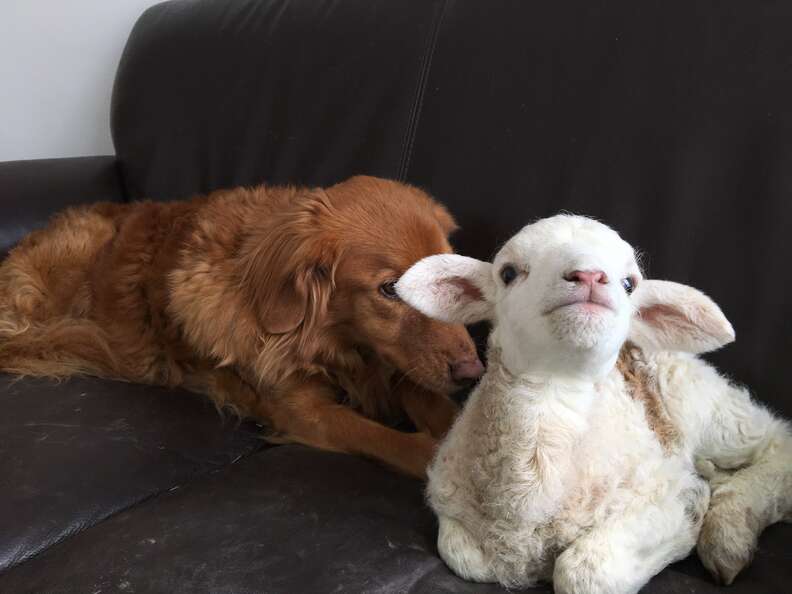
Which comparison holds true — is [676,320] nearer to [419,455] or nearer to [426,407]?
[419,455]

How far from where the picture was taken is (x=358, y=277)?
152cm

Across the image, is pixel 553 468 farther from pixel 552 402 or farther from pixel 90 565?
pixel 90 565

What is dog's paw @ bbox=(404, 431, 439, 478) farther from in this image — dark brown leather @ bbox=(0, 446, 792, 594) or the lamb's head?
the lamb's head

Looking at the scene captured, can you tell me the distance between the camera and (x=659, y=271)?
4.67 ft

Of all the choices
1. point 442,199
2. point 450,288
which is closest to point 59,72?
point 442,199

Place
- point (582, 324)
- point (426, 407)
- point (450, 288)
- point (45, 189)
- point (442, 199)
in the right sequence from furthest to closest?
1. point (45, 189)
2. point (442, 199)
3. point (426, 407)
4. point (450, 288)
5. point (582, 324)

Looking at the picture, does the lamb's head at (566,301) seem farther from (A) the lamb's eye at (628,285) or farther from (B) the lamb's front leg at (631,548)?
(B) the lamb's front leg at (631,548)

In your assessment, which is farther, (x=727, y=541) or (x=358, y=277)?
(x=358, y=277)

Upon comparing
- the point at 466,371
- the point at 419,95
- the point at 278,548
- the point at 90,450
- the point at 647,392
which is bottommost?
the point at 90,450

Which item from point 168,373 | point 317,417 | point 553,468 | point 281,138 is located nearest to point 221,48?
point 281,138

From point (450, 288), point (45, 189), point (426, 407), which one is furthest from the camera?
point (45, 189)

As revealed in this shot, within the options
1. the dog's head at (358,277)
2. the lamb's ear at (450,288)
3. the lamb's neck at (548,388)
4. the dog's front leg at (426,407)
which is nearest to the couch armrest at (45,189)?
the dog's head at (358,277)

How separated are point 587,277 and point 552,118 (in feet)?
2.63

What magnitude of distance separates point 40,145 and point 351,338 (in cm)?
236
